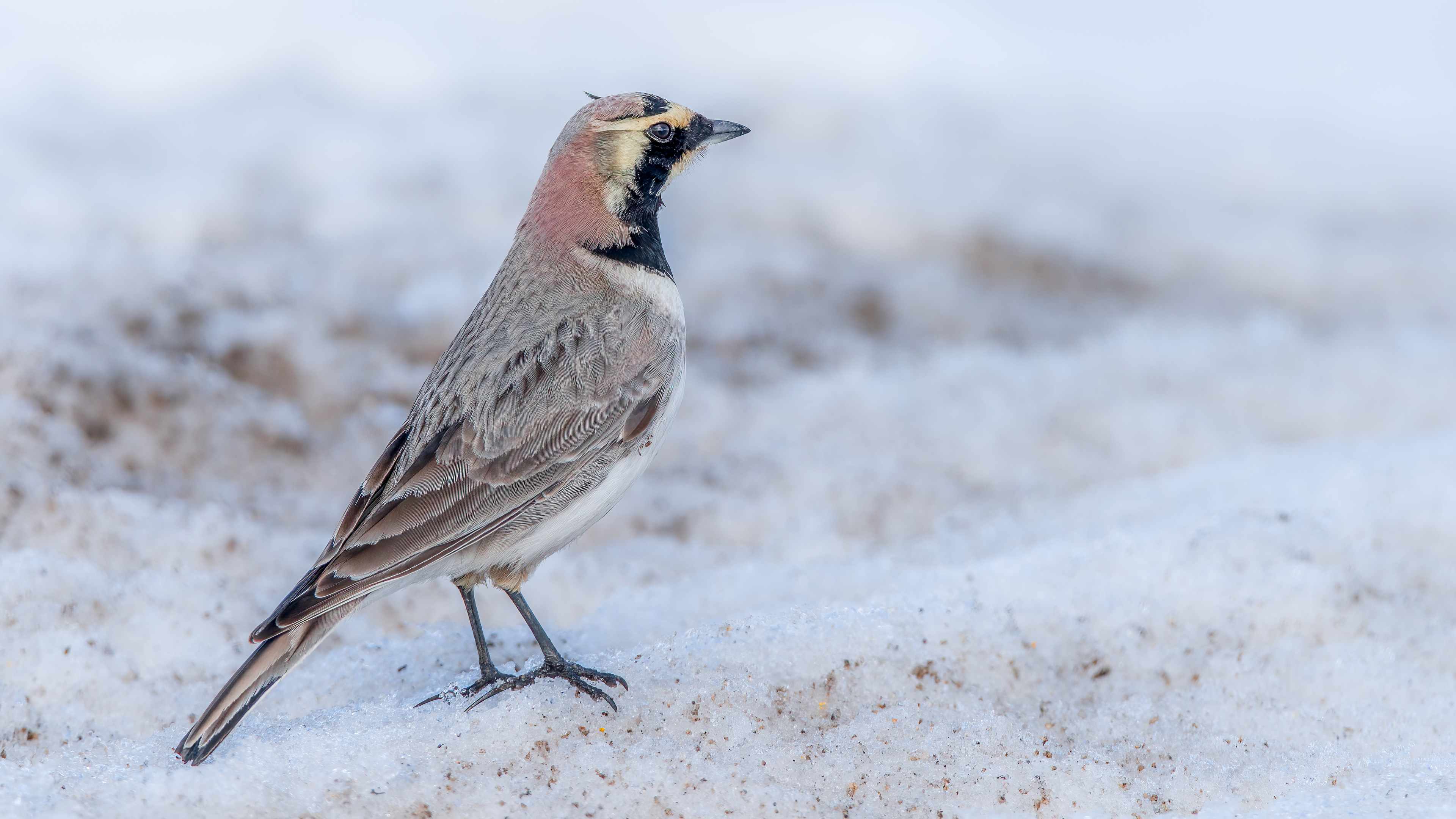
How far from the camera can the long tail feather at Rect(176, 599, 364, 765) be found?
307 cm

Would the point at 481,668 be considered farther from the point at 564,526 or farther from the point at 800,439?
the point at 800,439

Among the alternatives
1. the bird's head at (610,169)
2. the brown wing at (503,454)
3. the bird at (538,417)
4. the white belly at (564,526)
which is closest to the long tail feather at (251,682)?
the bird at (538,417)

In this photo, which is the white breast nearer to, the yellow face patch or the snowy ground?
the yellow face patch

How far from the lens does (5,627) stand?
3.85 meters

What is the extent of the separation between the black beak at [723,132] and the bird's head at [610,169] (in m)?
0.07

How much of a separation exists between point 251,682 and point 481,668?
0.70m

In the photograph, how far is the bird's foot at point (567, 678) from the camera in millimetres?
3393

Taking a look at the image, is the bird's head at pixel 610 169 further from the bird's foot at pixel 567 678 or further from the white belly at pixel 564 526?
the bird's foot at pixel 567 678

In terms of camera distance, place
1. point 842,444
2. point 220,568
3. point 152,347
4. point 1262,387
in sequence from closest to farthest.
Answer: point 220,568, point 152,347, point 842,444, point 1262,387

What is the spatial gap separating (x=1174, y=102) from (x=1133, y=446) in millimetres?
7014

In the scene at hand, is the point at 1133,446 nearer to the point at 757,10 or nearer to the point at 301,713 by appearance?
the point at 301,713

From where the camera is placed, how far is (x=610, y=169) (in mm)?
3893

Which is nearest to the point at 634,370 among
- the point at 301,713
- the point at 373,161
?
the point at 301,713

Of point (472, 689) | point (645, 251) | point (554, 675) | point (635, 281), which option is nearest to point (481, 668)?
point (472, 689)
